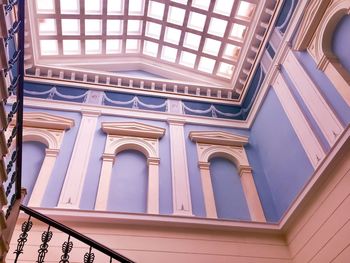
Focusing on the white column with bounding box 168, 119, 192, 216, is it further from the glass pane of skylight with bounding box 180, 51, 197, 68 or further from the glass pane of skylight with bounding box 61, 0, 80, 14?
the glass pane of skylight with bounding box 61, 0, 80, 14

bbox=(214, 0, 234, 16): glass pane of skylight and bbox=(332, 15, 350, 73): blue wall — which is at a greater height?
bbox=(214, 0, 234, 16): glass pane of skylight

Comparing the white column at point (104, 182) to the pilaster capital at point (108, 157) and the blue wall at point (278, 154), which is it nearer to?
the pilaster capital at point (108, 157)

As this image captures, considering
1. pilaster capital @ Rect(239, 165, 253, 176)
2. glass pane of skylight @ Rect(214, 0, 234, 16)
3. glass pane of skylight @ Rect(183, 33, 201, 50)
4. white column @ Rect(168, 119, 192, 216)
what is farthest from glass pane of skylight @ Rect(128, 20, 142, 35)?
pilaster capital @ Rect(239, 165, 253, 176)

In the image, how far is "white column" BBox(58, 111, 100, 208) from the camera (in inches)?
262

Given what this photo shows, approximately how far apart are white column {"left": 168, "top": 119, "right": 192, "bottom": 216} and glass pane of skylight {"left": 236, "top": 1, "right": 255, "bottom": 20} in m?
3.53

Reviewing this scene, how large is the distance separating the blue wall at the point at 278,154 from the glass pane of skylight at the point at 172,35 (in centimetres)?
380

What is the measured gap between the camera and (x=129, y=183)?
24.4 ft

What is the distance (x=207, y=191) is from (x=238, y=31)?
5.17m

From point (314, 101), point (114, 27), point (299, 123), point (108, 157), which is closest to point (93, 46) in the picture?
point (114, 27)

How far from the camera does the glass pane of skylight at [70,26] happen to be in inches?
404

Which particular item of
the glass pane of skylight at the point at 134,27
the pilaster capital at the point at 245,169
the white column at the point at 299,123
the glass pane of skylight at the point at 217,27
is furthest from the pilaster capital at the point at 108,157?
the glass pane of skylight at the point at 217,27

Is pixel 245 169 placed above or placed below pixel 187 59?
below

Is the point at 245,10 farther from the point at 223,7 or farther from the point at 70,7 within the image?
the point at 70,7

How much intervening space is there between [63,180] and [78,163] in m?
0.54
